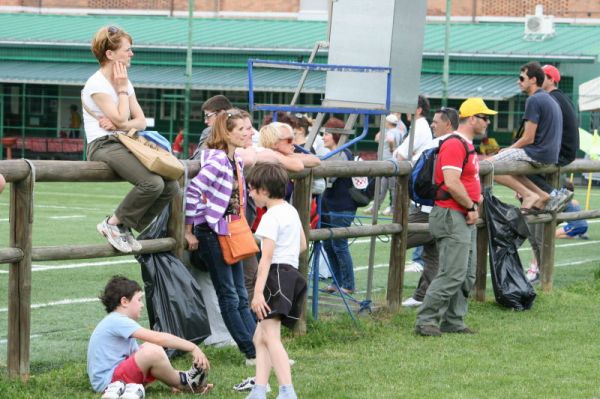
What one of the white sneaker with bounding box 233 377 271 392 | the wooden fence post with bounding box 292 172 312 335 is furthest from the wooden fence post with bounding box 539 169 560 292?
the white sneaker with bounding box 233 377 271 392

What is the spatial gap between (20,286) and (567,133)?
6.97 metres

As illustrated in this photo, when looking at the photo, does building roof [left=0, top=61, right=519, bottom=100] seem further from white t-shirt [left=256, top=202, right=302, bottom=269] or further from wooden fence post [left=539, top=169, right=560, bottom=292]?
white t-shirt [left=256, top=202, right=302, bottom=269]

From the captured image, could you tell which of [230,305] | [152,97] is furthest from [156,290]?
[152,97]

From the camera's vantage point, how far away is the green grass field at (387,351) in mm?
7406

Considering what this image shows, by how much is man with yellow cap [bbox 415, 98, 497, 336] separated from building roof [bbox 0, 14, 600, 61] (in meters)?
28.1

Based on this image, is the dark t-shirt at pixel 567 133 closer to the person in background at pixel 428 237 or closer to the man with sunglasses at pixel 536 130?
the man with sunglasses at pixel 536 130

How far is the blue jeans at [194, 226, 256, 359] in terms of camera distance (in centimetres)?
793

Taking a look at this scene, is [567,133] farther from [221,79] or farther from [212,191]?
[221,79]

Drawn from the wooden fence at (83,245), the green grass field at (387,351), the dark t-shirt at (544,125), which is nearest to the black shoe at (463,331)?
the green grass field at (387,351)

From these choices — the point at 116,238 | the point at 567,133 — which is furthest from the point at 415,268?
the point at 116,238

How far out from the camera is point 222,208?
7.86m

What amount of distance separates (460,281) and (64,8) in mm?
46875

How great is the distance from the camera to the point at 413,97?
436 inches

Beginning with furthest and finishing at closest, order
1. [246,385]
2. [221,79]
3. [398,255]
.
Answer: [221,79], [398,255], [246,385]
